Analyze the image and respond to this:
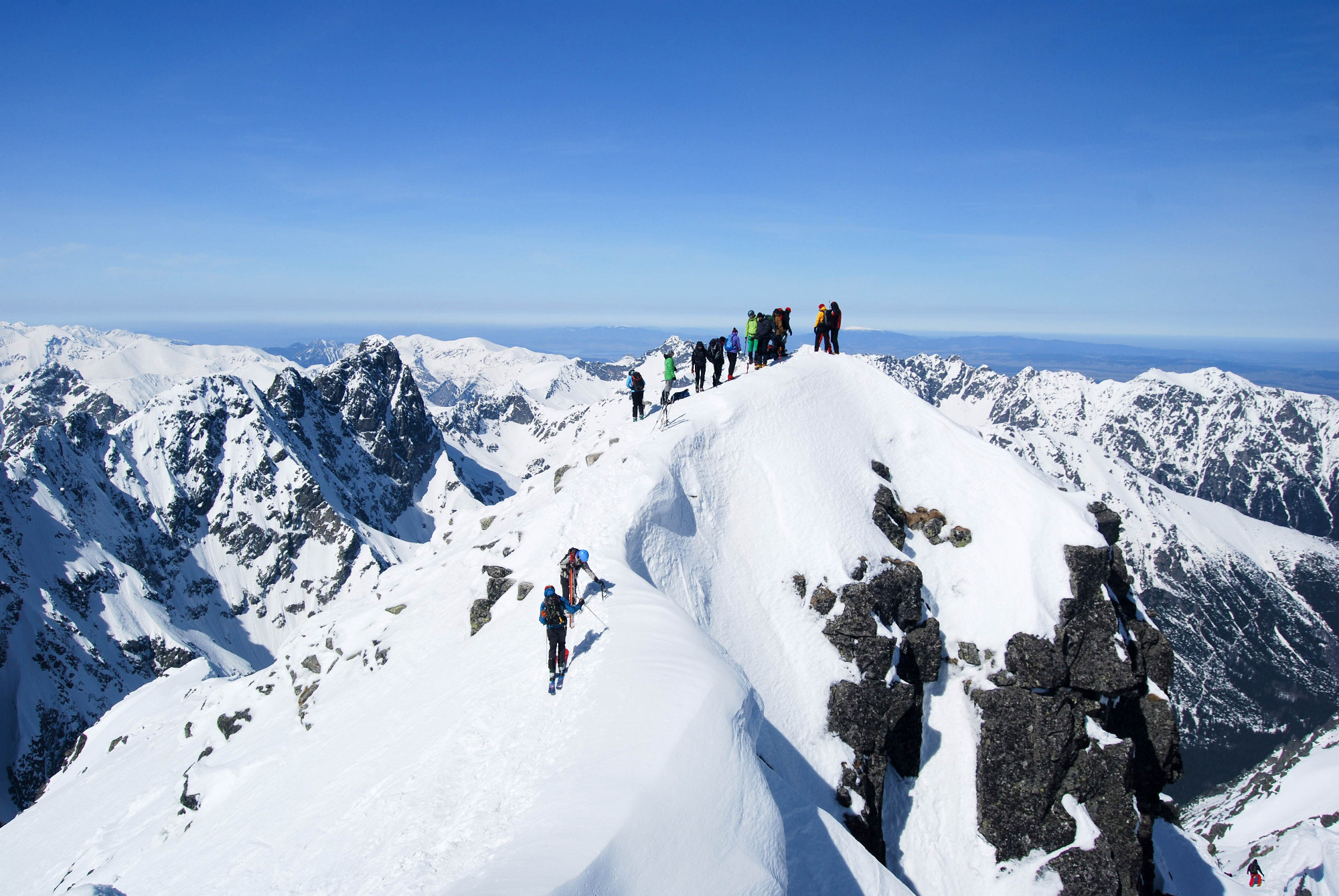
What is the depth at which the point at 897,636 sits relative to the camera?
3069 centimetres

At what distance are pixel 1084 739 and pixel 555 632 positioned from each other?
26689 mm

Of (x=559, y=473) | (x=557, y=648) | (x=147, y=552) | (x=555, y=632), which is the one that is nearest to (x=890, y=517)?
(x=559, y=473)

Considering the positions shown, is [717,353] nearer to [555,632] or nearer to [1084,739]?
[555,632]

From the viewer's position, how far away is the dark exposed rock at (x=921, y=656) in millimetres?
31000

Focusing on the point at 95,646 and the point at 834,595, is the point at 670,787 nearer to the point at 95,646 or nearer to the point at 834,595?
the point at 834,595

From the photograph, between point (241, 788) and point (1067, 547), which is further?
point (1067, 547)

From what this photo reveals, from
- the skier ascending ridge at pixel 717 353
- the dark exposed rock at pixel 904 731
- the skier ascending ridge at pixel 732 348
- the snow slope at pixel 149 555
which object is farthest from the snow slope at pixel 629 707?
the snow slope at pixel 149 555

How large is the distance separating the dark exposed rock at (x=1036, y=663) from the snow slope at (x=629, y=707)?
1111mm

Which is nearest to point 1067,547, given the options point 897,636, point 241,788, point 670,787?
point 897,636

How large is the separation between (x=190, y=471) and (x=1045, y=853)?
233 metres

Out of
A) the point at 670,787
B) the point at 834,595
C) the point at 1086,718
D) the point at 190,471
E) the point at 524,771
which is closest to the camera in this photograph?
the point at 670,787

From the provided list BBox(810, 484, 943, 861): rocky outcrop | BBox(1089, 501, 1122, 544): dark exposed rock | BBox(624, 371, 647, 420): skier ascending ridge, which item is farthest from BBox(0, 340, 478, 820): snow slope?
BBox(1089, 501, 1122, 544): dark exposed rock

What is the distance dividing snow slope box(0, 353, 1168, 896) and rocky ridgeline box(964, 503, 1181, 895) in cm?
93

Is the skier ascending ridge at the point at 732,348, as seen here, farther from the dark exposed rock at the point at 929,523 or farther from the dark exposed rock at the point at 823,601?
the dark exposed rock at the point at 823,601
